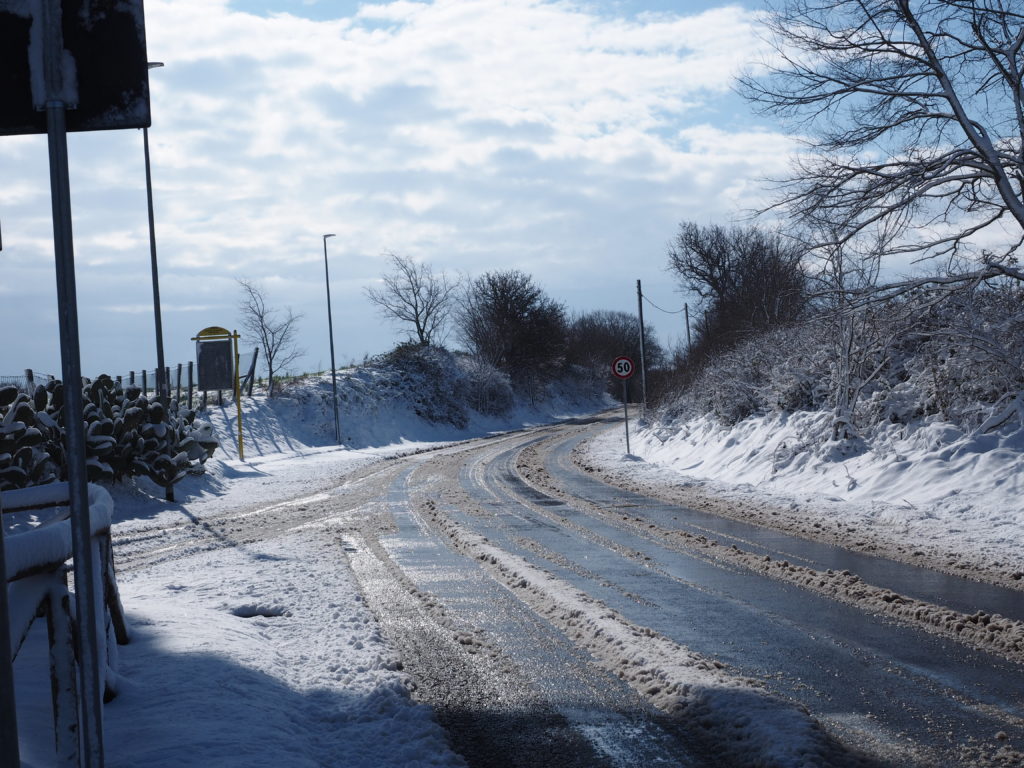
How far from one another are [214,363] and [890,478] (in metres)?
23.1

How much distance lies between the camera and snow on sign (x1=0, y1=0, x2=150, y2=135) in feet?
9.49

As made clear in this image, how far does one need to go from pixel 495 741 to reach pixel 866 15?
1264 cm

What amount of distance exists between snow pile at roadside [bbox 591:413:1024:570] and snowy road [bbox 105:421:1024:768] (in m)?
1.73

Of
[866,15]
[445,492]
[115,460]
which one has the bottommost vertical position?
[445,492]

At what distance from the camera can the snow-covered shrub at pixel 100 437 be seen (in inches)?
535

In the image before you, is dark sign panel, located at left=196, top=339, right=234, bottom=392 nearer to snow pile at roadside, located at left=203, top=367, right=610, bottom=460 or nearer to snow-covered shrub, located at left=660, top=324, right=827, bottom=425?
snow pile at roadside, located at left=203, top=367, right=610, bottom=460

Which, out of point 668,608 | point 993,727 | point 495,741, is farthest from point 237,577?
point 993,727

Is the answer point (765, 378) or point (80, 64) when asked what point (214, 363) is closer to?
point (765, 378)

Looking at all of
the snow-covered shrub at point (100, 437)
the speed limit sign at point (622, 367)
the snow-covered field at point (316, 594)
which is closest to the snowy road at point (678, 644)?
the snow-covered field at point (316, 594)

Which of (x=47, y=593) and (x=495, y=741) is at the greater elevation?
(x=47, y=593)

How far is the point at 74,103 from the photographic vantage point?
2914 millimetres

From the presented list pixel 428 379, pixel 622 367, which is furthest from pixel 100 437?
pixel 428 379

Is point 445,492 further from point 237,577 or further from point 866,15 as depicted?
point 866,15

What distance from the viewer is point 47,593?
141 inches
